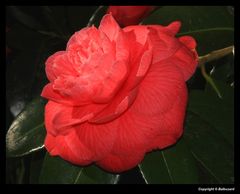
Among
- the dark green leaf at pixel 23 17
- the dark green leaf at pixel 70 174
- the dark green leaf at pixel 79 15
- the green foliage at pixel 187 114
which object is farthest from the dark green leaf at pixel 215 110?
the dark green leaf at pixel 23 17

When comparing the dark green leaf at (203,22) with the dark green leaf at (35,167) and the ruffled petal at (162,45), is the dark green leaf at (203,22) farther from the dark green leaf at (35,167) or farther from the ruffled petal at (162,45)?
the dark green leaf at (35,167)

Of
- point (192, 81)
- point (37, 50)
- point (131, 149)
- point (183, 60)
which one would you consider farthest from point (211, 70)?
point (37, 50)

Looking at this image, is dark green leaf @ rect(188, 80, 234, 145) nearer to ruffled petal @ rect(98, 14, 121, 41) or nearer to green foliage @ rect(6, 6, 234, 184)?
green foliage @ rect(6, 6, 234, 184)

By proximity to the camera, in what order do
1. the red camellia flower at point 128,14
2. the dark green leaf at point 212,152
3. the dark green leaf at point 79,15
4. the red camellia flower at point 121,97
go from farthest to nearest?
1. the dark green leaf at point 79,15
2. the red camellia flower at point 128,14
3. the dark green leaf at point 212,152
4. the red camellia flower at point 121,97

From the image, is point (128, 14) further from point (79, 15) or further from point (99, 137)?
point (99, 137)

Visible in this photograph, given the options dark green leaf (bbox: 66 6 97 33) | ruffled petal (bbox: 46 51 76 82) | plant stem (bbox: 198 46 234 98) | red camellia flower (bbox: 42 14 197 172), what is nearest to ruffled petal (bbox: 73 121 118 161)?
red camellia flower (bbox: 42 14 197 172)
